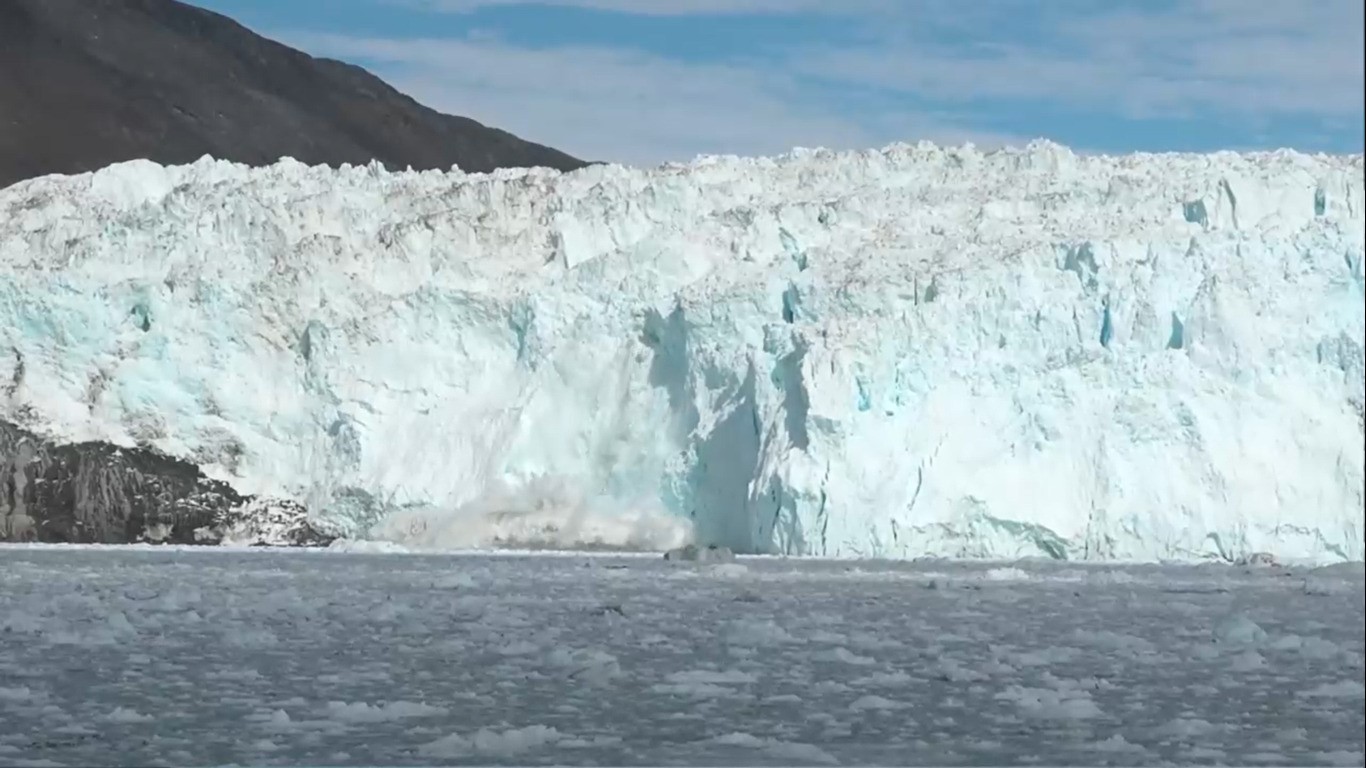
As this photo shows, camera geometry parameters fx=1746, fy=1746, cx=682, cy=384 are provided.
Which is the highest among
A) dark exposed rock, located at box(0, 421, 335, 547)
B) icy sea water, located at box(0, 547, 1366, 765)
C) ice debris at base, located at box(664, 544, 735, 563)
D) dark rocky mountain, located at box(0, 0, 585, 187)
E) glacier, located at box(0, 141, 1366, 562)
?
dark rocky mountain, located at box(0, 0, 585, 187)

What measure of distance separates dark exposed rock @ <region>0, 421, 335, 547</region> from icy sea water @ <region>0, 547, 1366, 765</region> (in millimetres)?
10110

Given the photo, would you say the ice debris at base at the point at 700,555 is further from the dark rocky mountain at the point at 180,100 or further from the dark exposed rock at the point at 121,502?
the dark rocky mountain at the point at 180,100

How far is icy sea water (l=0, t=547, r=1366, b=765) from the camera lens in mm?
6734

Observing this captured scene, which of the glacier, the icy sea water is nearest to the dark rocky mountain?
the glacier

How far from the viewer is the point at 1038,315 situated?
23.5 metres

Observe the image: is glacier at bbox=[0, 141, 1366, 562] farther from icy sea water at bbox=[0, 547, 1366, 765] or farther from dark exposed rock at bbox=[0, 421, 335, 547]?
icy sea water at bbox=[0, 547, 1366, 765]

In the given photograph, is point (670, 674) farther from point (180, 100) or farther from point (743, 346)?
point (180, 100)

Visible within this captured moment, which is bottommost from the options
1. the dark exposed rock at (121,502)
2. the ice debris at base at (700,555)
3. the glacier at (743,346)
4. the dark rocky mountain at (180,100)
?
the ice debris at base at (700,555)

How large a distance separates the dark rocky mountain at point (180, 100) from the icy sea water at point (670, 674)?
163 ft

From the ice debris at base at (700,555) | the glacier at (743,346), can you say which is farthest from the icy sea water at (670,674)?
the glacier at (743,346)

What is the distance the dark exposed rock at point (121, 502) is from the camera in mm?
26500

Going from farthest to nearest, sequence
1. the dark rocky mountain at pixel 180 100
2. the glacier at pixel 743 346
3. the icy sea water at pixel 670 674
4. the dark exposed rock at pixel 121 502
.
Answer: the dark rocky mountain at pixel 180 100
the dark exposed rock at pixel 121 502
the glacier at pixel 743 346
the icy sea water at pixel 670 674

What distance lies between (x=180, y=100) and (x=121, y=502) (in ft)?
154

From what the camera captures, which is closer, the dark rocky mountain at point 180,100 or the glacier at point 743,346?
the glacier at point 743,346
